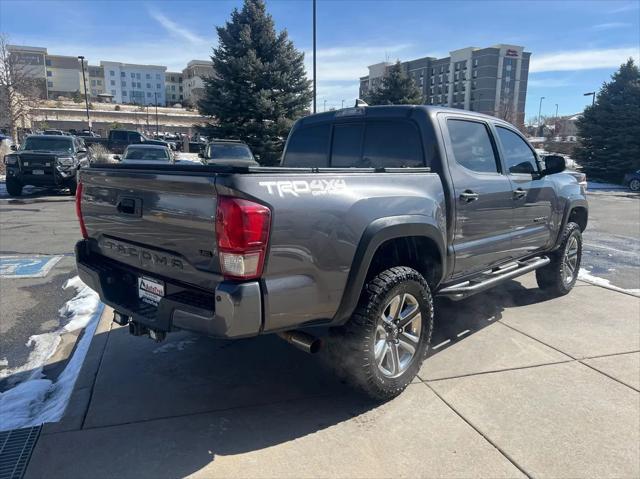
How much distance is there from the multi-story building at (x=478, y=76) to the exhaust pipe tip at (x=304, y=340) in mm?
124634

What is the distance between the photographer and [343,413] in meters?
3.25

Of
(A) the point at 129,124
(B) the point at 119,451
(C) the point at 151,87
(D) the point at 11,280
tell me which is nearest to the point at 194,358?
(B) the point at 119,451

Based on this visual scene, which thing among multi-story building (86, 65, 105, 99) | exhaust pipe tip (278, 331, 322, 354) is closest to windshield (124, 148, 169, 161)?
exhaust pipe tip (278, 331, 322, 354)

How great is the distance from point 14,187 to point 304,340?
1513cm

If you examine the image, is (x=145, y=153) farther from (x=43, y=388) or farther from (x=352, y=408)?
(x=352, y=408)

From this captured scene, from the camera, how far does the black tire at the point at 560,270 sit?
18.7 ft

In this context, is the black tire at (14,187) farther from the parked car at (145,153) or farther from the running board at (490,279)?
the running board at (490,279)

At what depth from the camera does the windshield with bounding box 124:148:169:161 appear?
1596 centimetres

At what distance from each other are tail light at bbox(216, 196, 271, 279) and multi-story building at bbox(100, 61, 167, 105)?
485ft

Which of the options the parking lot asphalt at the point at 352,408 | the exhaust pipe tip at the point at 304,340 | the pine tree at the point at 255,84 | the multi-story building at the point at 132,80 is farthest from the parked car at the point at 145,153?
the multi-story building at the point at 132,80

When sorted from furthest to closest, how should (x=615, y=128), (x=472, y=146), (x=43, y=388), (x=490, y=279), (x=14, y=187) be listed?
1. (x=615, y=128)
2. (x=14, y=187)
3. (x=490, y=279)
4. (x=472, y=146)
5. (x=43, y=388)

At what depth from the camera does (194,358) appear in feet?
13.1

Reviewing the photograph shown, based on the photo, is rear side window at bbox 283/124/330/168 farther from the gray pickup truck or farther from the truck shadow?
the truck shadow

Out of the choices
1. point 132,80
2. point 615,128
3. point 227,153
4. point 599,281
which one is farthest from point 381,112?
point 132,80
